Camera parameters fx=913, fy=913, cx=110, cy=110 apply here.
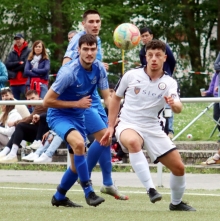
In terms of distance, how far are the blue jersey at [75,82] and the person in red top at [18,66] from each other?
892 centimetres

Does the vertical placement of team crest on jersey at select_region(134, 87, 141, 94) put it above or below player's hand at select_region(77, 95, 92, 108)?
above

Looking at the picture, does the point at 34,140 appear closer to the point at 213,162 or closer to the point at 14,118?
the point at 14,118

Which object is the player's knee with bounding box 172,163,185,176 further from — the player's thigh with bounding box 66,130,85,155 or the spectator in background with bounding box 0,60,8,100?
the spectator in background with bounding box 0,60,8,100

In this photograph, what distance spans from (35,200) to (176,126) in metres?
7.23

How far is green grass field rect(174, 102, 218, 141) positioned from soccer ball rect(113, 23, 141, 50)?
10.6 feet

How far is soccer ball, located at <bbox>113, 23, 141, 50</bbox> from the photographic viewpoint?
561 inches

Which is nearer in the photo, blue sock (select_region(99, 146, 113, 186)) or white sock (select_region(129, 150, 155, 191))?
white sock (select_region(129, 150, 155, 191))

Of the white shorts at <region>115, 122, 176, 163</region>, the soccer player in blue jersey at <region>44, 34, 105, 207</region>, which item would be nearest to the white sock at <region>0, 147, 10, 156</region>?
the soccer player in blue jersey at <region>44, 34, 105, 207</region>

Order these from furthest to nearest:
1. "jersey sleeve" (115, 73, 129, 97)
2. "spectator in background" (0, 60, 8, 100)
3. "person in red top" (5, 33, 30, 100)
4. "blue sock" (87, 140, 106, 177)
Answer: "person in red top" (5, 33, 30, 100) < "spectator in background" (0, 60, 8, 100) < "blue sock" (87, 140, 106, 177) < "jersey sleeve" (115, 73, 129, 97)

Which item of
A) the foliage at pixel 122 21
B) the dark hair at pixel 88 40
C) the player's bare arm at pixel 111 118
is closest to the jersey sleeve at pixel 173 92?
the player's bare arm at pixel 111 118

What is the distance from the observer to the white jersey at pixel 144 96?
9.30 metres

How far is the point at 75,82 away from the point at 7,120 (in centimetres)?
754

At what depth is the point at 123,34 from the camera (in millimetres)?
14383

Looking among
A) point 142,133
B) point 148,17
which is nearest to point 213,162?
point 142,133
